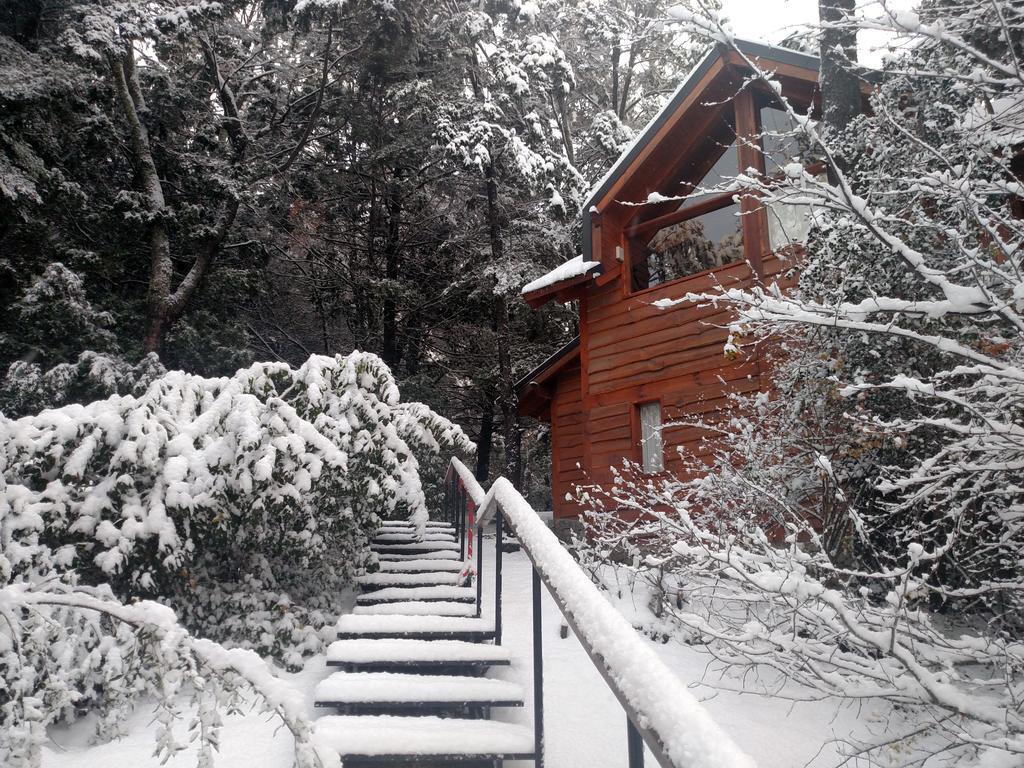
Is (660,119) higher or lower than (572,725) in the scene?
higher

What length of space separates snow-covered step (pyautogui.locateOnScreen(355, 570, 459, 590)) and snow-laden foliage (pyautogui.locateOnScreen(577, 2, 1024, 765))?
4.88 feet

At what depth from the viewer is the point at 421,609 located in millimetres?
4680

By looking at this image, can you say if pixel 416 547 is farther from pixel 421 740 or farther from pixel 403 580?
pixel 421 740

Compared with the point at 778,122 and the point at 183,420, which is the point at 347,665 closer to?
the point at 183,420

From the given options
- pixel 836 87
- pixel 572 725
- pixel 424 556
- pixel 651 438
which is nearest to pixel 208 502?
pixel 424 556

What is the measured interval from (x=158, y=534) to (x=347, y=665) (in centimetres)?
138

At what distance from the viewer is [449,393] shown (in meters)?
17.4

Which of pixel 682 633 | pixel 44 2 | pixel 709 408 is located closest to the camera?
pixel 682 633

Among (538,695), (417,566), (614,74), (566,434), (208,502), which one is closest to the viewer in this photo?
(538,695)

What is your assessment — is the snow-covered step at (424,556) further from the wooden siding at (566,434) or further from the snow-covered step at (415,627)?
the wooden siding at (566,434)

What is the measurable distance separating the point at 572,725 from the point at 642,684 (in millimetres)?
2925

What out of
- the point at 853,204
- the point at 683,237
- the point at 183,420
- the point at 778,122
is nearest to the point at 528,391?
the point at 683,237

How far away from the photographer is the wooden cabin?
29.2 feet

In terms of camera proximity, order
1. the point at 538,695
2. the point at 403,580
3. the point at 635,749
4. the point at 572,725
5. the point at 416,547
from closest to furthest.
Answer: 1. the point at 635,749
2. the point at 538,695
3. the point at 572,725
4. the point at 403,580
5. the point at 416,547
